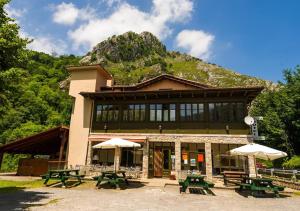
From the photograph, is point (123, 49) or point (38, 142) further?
point (123, 49)

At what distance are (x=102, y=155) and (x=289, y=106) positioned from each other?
2520 centimetres

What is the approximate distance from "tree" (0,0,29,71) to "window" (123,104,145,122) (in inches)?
449

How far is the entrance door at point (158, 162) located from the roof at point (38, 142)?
8599mm

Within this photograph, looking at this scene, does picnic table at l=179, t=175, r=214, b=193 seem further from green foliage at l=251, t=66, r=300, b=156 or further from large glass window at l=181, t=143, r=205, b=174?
green foliage at l=251, t=66, r=300, b=156

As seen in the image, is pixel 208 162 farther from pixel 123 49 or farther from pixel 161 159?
pixel 123 49

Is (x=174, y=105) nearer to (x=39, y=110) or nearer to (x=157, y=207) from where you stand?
(x=157, y=207)

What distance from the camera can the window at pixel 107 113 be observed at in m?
21.3

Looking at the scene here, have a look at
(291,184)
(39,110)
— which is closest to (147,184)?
(291,184)

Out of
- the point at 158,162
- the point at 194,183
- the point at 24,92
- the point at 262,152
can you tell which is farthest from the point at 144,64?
the point at 262,152

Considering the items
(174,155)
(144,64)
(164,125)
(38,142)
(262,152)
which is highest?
(144,64)

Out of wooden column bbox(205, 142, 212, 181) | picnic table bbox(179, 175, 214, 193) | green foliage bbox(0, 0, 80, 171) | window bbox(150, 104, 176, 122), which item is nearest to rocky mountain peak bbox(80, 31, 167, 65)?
green foliage bbox(0, 0, 80, 171)

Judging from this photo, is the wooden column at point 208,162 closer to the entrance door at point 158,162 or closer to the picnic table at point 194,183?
the entrance door at point 158,162

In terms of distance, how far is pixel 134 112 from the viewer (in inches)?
825

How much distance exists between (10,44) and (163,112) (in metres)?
13.3
